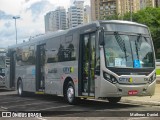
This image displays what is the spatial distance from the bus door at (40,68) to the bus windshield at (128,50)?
6189mm

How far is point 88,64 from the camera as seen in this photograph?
15.9 metres

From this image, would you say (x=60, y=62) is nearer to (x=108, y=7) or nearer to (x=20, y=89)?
(x=20, y=89)

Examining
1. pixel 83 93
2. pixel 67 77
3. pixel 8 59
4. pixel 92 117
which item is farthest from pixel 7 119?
pixel 8 59

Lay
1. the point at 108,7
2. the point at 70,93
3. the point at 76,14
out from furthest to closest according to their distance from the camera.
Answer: the point at 108,7 → the point at 76,14 → the point at 70,93

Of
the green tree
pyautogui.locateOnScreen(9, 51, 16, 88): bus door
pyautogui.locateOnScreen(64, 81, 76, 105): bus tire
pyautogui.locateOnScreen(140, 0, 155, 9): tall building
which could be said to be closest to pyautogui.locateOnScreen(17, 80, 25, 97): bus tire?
pyautogui.locateOnScreen(9, 51, 16, 88): bus door

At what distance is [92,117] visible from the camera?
41.3ft

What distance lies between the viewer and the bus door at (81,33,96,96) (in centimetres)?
1554

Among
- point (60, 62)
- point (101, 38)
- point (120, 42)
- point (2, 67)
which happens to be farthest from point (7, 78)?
point (101, 38)

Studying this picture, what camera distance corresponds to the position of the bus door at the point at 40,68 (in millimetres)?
20906

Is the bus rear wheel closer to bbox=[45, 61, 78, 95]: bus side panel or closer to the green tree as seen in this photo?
bbox=[45, 61, 78, 95]: bus side panel

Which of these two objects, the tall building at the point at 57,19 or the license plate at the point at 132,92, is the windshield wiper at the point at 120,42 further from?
the tall building at the point at 57,19

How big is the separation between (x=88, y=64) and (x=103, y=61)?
1165mm

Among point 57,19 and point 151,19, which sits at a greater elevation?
point 151,19

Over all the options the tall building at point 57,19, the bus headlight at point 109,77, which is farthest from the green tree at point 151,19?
the bus headlight at point 109,77
